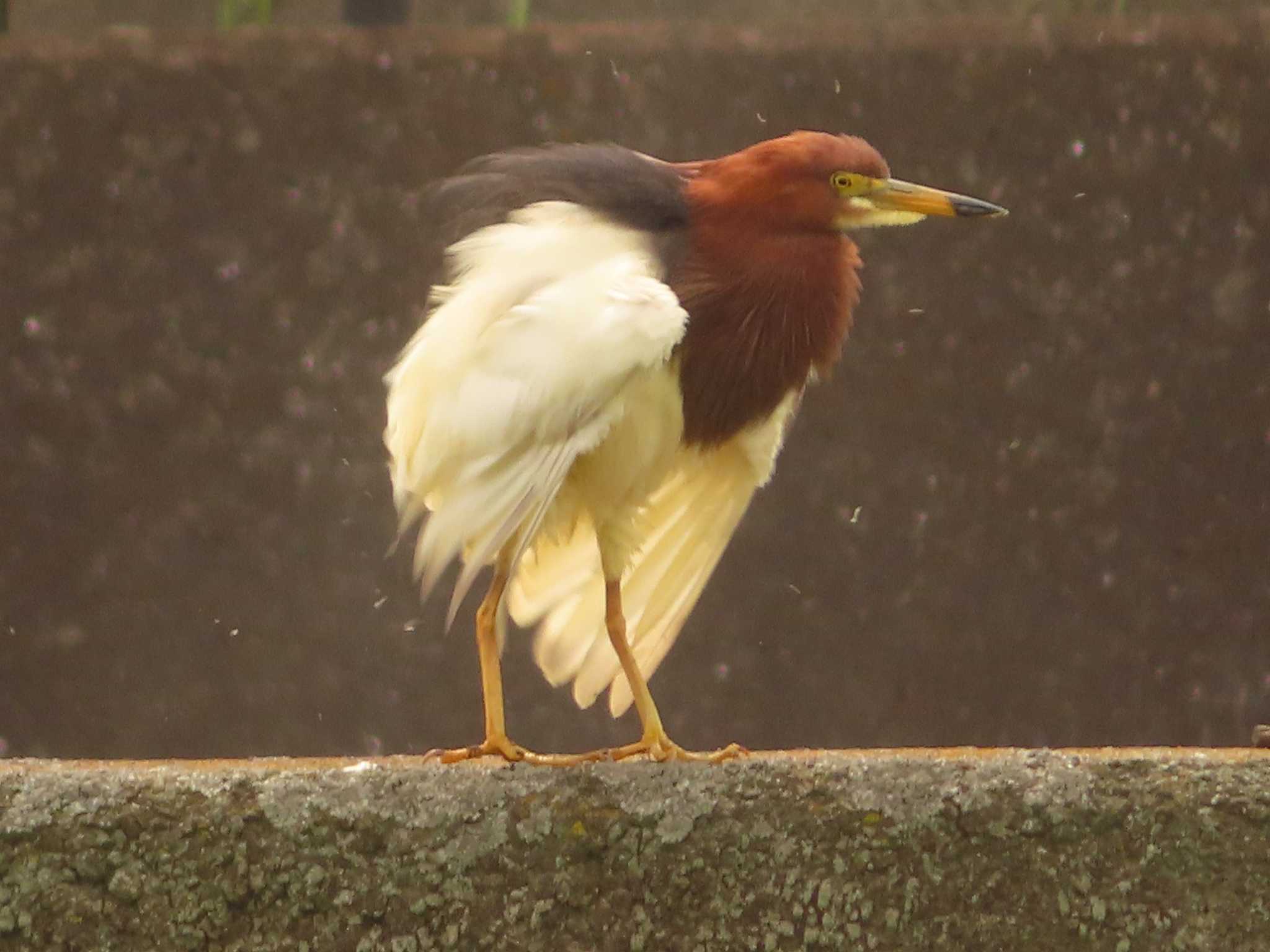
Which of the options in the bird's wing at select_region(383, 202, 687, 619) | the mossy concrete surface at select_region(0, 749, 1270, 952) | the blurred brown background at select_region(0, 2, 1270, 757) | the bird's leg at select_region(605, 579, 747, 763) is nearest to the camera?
the mossy concrete surface at select_region(0, 749, 1270, 952)

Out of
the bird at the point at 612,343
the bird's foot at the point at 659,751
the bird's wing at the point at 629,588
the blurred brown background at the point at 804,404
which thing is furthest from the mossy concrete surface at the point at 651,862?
the blurred brown background at the point at 804,404

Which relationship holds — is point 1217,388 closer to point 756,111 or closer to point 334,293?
point 756,111

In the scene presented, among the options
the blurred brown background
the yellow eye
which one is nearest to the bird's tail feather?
the yellow eye

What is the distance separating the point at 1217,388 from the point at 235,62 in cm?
153

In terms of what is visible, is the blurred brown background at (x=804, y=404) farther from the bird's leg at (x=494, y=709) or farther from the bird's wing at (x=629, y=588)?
the bird's leg at (x=494, y=709)

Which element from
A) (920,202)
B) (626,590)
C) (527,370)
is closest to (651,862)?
(527,370)

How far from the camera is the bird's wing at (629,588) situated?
173 cm

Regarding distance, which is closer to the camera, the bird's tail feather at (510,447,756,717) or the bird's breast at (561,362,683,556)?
the bird's breast at (561,362,683,556)

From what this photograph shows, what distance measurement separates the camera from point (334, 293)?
2.53m

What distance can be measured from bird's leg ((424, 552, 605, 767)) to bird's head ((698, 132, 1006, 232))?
1.30 ft

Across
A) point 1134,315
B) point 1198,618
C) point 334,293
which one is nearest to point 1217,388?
point 1134,315

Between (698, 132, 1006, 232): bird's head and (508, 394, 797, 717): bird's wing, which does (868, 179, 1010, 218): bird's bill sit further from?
(508, 394, 797, 717): bird's wing

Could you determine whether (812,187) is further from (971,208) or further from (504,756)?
(504,756)

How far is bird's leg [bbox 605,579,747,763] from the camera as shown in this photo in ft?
4.90
